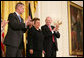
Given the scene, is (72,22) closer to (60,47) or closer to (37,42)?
(60,47)

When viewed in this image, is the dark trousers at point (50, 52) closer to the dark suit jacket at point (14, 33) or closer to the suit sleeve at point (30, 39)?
the suit sleeve at point (30, 39)

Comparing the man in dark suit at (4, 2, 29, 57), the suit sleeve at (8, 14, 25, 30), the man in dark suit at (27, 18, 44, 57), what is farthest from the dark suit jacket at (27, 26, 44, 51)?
the suit sleeve at (8, 14, 25, 30)

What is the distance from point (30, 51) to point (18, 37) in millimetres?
885

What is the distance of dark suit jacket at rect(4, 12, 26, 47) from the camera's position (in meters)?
4.58

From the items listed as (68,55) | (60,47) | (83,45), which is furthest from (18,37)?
(83,45)

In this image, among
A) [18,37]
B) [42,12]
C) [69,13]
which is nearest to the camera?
[18,37]

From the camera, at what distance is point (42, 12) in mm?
9727

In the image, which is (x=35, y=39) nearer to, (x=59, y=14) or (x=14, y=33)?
(x=14, y=33)

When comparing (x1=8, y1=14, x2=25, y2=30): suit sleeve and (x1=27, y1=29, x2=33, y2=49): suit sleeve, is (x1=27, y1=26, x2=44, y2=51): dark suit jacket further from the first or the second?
(x1=8, y1=14, x2=25, y2=30): suit sleeve

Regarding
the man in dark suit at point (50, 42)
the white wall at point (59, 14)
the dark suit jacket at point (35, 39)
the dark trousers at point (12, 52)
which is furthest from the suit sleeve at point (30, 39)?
the white wall at point (59, 14)

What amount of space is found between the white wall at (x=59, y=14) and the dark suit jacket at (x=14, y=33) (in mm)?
4688

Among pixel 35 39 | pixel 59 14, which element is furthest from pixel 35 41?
pixel 59 14

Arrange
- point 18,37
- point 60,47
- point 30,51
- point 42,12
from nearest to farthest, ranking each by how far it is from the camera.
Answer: point 18,37
point 30,51
point 42,12
point 60,47

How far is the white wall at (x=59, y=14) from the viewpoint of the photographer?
9750mm
